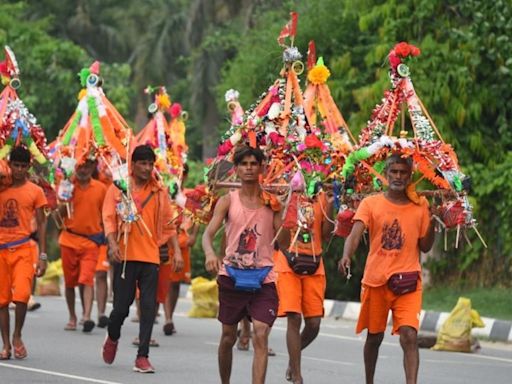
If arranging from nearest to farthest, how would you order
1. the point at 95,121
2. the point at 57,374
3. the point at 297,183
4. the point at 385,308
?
1. the point at 297,183
2. the point at 385,308
3. the point at 57,374
4. the point at 95,121

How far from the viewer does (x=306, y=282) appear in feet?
40.6

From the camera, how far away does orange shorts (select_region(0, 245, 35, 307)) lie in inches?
515

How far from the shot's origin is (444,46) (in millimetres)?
21859

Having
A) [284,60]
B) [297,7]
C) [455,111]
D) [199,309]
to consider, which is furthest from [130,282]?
[297,7]

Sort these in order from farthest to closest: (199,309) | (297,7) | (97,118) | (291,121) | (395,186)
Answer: (297,7) < (199,309) < (97,118) < (291,121) < (395,186)

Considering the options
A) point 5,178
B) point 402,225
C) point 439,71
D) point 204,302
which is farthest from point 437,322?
point 402,225

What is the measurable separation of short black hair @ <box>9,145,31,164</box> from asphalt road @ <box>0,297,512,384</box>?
1689mm

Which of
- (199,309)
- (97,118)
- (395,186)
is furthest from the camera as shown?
(199,309)

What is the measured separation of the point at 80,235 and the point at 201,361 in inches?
136

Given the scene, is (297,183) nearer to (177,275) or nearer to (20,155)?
(20,155)

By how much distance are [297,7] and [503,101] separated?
5.85 m

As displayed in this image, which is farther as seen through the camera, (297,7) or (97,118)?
(297,7)

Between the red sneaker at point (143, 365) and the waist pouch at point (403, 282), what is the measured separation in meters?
2.62

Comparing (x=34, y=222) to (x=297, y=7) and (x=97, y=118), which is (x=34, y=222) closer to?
(x=97, y=118)
